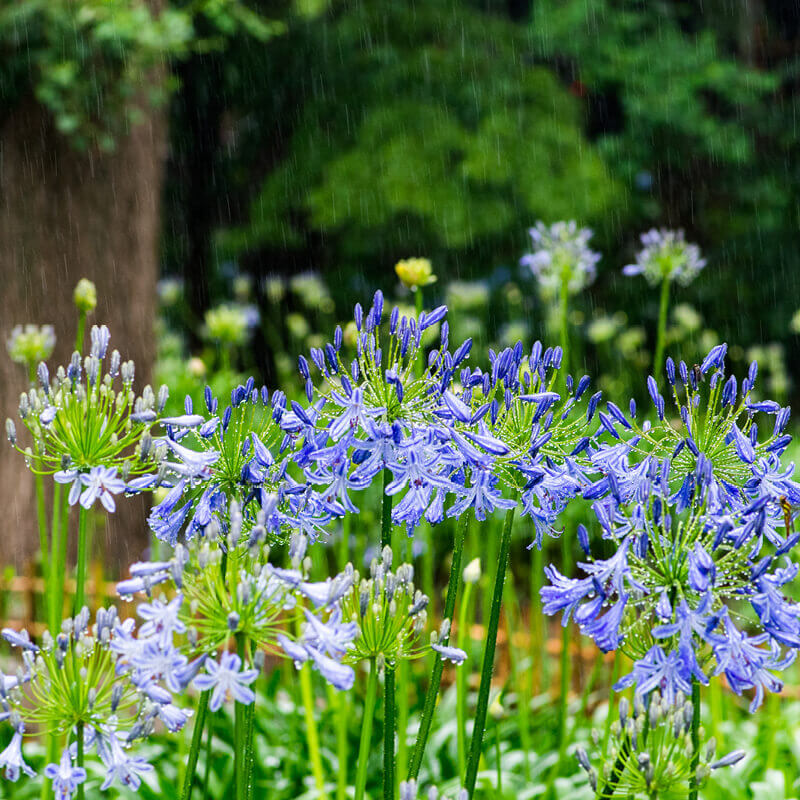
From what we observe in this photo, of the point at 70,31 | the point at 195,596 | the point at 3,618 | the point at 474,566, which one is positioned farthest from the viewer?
the point at 70,31

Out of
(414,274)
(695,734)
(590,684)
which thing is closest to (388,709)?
(695,734)

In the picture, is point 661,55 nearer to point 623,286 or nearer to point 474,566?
point 623,286

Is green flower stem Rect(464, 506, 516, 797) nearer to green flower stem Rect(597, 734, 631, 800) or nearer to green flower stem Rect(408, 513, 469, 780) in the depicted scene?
green flower stem Rect(408, 513, 469, 780)

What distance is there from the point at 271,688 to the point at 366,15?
8876 mm

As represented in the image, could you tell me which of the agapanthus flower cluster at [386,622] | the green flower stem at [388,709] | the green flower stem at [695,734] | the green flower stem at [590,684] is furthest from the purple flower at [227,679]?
the green flower stem at [590,684]

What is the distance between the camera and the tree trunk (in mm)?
6113

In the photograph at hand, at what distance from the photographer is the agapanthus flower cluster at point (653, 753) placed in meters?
Result: 1.38

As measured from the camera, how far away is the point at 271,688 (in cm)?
404

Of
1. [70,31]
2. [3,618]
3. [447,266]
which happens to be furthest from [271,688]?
[447,266]

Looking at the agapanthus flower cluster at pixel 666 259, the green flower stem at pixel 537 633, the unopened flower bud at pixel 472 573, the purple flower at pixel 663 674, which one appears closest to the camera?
the purple flower at pixel 663 674

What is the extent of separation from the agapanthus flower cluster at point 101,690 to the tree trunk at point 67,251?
4734mm

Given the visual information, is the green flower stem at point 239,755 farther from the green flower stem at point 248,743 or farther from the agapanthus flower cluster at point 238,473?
the agapanthus flower cluster at point 238,473

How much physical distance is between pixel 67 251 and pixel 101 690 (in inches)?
210

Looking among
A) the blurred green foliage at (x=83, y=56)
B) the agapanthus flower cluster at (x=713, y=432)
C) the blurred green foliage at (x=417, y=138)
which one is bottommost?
the agapanthus flower cluster at (x=713, y=432)
